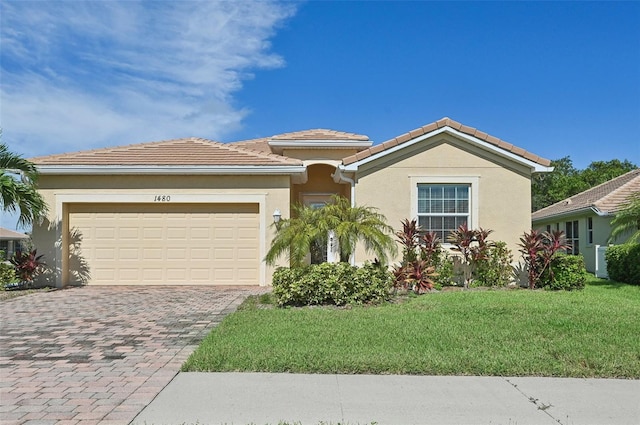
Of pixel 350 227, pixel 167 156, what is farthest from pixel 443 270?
pixel 167 156

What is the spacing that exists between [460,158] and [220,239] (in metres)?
7.49

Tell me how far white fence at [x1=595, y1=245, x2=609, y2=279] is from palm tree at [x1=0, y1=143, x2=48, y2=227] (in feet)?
62.9

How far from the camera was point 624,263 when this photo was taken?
15.1m

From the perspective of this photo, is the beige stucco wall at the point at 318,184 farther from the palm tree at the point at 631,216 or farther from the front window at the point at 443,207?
the palm tree at the point at 631,216

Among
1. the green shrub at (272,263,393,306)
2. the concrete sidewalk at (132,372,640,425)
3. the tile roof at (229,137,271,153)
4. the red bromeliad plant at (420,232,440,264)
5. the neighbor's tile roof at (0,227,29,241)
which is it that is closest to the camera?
the concrete sidewalk at (132,372,640,425)

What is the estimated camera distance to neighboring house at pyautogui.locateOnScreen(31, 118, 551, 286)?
1335cm

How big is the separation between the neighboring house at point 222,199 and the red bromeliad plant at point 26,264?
0.40 m

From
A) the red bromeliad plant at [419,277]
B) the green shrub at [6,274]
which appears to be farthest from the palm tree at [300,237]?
the green shrub at [6,274]

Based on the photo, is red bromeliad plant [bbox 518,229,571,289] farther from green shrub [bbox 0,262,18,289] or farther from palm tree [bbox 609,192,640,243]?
green shrub [bbox 0,262,18,289]

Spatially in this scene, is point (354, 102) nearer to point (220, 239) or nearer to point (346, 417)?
point (220, 239)

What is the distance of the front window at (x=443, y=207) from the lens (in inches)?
528

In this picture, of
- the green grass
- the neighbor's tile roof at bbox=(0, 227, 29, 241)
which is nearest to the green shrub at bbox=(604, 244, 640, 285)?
the green grass

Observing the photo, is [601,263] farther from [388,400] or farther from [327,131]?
[388,400]

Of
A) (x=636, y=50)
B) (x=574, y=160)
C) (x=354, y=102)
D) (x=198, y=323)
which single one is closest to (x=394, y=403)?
(x=198, y=323)
